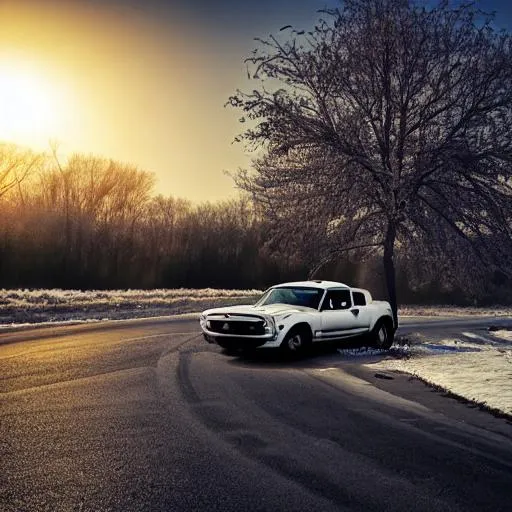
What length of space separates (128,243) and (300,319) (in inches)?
1789

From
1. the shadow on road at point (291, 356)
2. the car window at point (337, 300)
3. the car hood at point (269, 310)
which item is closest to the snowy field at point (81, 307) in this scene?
the car hood at point (269, 310)

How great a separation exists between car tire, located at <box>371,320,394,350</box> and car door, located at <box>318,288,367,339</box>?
494 mm

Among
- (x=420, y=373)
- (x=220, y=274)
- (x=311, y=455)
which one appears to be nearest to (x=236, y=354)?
(x=420, y=373)

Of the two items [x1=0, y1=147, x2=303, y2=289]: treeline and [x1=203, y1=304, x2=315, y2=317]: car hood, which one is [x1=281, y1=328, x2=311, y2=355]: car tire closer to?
[x1=203, y1=304, x2=315, y2=317]: car hood

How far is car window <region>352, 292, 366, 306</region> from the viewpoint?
14.5 meters

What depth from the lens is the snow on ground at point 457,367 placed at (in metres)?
8.72

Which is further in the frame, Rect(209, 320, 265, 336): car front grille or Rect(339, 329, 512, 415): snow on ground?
Rect(209, 320, 265, 336): car front grille

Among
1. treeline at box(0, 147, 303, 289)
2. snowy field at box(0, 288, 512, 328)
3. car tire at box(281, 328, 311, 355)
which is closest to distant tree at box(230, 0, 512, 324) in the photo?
car tire at box(281, 328, 311, 355)

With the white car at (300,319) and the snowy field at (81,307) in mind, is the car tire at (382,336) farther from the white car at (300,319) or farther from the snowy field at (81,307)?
the snowy field at (81,307)

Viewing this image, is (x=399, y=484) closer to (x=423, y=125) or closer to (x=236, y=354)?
(x=236, y=354)

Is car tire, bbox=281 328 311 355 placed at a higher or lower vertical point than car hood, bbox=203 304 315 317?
lower

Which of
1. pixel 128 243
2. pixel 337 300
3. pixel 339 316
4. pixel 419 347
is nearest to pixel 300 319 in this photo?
pixel 339 316

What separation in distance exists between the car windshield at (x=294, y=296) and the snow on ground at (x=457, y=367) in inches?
54.1

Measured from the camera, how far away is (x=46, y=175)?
61938 mm
